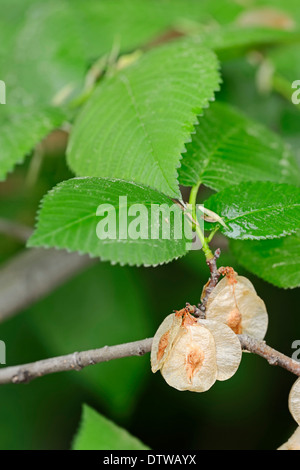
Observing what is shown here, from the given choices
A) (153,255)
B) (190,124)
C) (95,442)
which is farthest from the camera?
(95,442)

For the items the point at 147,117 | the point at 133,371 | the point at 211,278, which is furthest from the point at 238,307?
the point at 133,371

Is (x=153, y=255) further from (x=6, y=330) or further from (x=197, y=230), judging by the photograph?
(x=6, y=330)

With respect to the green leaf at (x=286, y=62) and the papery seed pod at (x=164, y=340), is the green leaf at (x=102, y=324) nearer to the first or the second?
the green leaf at (x=286, y=62)

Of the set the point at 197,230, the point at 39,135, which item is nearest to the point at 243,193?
the point at 197,230

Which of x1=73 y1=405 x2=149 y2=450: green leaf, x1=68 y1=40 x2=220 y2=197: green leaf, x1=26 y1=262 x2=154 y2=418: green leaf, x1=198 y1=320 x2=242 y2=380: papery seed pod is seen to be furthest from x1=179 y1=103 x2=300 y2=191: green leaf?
x1=26 y1=262 x2=154 y2=418: green leaf

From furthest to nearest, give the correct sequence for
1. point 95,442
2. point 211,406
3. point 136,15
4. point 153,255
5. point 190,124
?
point 211,406
point 136,15
point 95,442
point 190,124
point 153,255

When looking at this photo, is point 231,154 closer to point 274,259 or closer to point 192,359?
point 274,259

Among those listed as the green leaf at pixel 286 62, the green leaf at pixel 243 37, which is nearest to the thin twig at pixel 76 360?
the green leaf at pixel 243 37
